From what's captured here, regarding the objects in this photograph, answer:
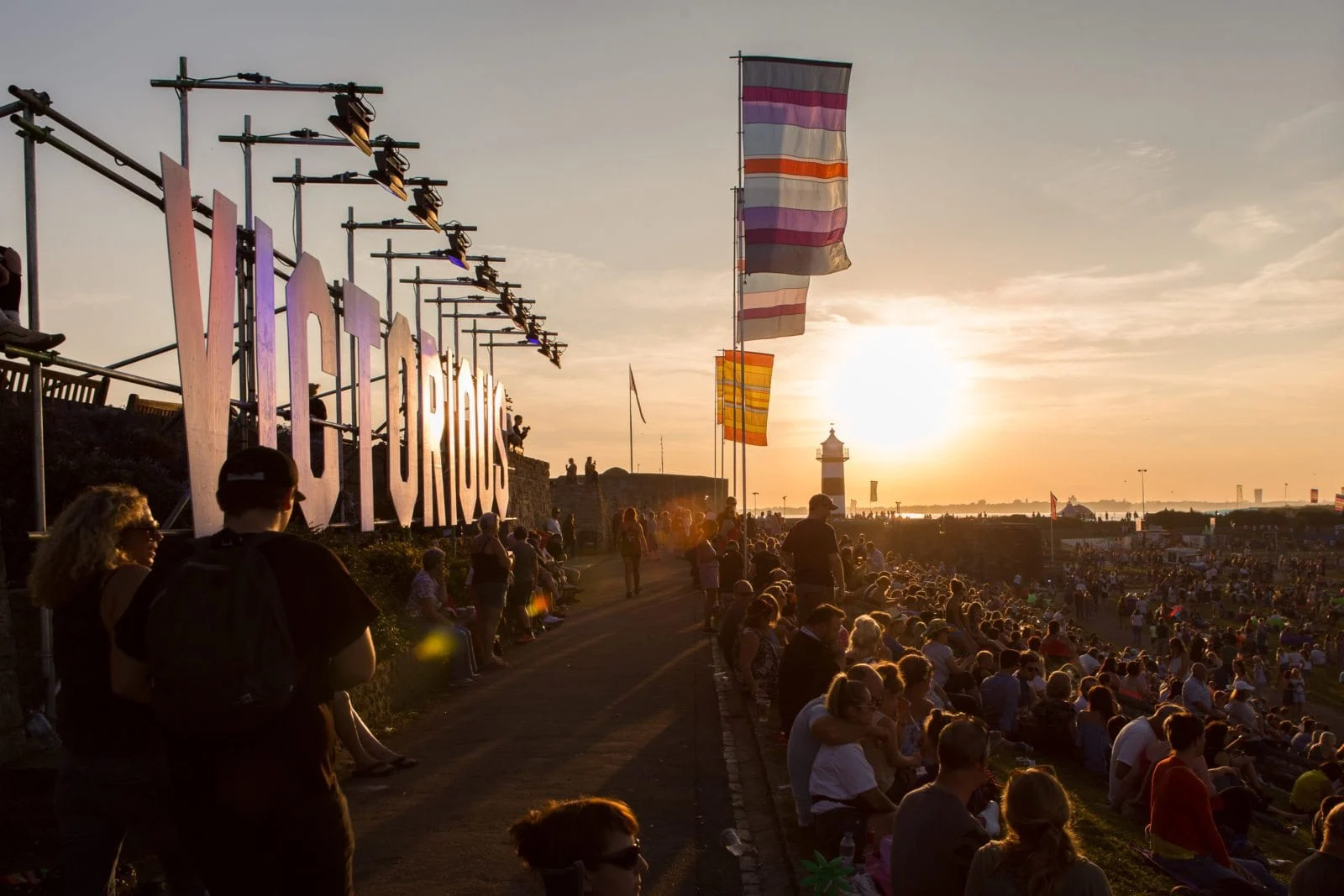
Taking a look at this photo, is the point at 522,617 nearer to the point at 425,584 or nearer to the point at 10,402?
the point at 425,584

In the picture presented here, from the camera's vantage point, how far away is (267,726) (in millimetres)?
2848

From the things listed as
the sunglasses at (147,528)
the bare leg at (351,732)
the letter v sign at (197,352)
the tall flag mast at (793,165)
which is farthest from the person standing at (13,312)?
the tall flag mast at (793,165)

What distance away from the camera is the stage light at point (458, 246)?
1652cm

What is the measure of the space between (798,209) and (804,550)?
6540 millimetres

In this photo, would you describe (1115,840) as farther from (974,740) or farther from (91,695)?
(91,695)

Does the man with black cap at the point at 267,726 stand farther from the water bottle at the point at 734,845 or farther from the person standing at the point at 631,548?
the person standing at the point at 631,548

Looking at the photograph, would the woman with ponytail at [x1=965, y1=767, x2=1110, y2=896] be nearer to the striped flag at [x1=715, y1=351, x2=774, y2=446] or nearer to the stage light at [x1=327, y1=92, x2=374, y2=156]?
the stage light at [x1=327, y1=92, x2=374, y2=156]

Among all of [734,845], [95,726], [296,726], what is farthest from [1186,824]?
[95,726]

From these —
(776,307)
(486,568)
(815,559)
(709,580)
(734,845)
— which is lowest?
(734,845)

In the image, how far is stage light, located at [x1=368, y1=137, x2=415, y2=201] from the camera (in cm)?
1223

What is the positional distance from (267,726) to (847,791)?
4.01 metres

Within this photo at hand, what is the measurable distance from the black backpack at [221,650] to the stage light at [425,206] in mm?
11928

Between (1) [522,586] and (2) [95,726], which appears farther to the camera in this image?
(1) [522,586]

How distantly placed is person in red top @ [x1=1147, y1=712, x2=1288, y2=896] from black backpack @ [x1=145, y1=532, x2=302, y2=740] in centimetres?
609
